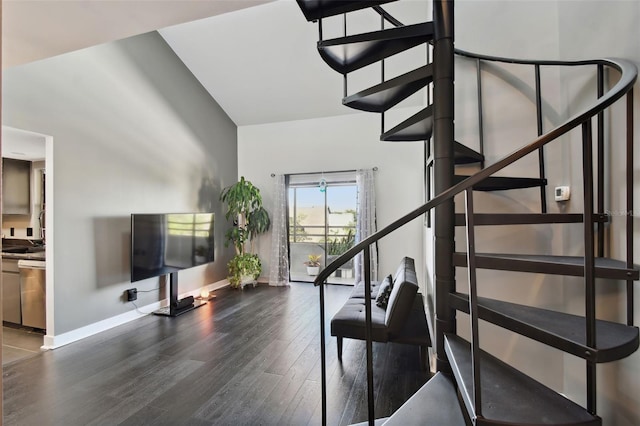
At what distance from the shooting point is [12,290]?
3439mm

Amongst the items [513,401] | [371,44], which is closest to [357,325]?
[513,401]

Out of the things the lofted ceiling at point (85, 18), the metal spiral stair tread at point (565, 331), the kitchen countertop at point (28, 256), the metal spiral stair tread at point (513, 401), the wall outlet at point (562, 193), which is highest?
the lofted ceiling at point (85, 18)

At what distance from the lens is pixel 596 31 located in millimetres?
1696

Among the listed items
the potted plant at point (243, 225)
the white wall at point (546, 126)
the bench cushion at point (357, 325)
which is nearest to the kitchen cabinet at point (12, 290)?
the potted plant at point (243, 225)

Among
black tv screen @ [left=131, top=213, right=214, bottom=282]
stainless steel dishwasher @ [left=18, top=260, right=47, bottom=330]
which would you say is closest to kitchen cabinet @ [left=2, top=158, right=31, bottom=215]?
stainless steel dishwasher @ [left=18, top=260, right=47, bottom=330]

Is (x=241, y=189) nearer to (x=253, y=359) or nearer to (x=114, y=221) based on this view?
(x=114, y=221)

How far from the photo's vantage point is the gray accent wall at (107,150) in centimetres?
299

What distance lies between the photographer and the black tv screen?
3.55 meters

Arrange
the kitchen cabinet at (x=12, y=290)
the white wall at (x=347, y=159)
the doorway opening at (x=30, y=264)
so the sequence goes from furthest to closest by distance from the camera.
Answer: the white wall at (x=347, y=159) → the kitchen cabinet at (x=12, y=290) → the doorway opening at (x=30, y=264)

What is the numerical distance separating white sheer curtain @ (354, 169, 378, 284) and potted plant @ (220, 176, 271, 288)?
1847 mm

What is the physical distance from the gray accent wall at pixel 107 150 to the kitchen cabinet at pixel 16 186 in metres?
1.55

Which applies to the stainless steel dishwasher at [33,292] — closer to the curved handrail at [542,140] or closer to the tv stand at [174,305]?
the tv stand at [174,305]

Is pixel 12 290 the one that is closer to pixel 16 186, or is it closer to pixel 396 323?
pixel 16 186

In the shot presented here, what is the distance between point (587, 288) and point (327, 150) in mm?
4758
